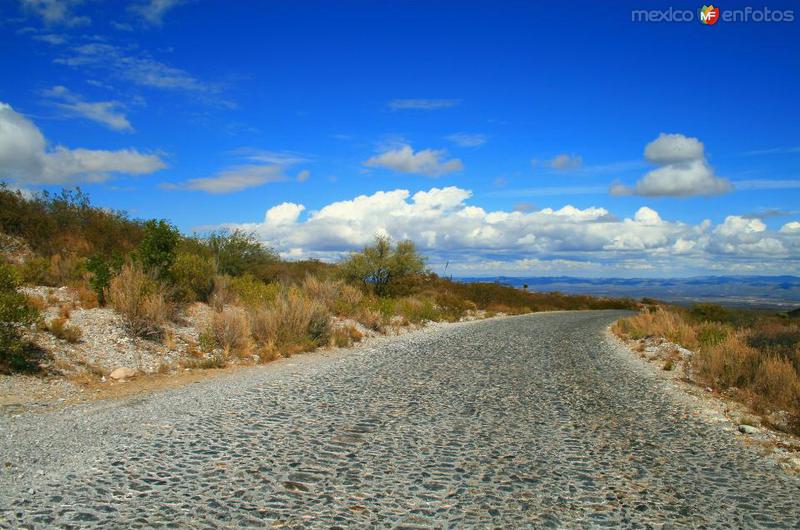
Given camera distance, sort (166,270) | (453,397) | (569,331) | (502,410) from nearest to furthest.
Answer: (502,410) → (453,397) → (166,270) → (569,331)

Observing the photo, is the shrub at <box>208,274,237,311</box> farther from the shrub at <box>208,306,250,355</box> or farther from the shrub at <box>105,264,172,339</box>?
the shrub at <box>208,306,250,355</box>

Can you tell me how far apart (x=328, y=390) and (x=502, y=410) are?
2.93 metres

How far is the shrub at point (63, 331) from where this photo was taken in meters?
11.2

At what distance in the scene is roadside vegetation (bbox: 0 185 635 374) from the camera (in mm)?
12039

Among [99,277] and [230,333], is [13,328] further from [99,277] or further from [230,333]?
[230,333]

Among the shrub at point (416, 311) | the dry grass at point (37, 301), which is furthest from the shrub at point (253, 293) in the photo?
the shrub at point (416, 311)

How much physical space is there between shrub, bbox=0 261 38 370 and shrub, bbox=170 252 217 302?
602 centimetres

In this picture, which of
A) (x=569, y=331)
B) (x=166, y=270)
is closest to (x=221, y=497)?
(x=166, y=270)

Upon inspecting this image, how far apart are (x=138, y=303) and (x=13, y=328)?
11.5 ft

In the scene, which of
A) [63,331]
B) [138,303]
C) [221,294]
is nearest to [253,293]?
[221,294]

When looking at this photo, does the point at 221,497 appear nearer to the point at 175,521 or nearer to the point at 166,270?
the point at 175,521

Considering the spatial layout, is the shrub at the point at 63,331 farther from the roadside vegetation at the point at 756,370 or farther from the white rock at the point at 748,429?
the roadside vegetation at the point at 756,370

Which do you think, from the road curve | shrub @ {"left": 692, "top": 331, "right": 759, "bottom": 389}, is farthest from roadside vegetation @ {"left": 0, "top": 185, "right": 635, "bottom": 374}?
shrub @ {"left": 692, "top": 331, "right": 759, "bottom": 389}

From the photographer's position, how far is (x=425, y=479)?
5.12 m
